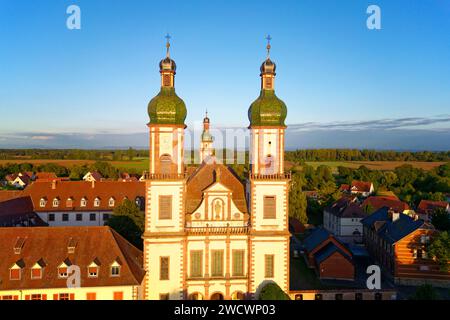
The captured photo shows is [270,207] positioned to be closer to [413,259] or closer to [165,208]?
[165,208]

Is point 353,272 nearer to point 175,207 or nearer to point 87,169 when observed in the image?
point 175,207

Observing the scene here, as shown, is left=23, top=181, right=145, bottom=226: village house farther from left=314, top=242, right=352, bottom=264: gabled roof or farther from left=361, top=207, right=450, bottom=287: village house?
left=361, top=207, right=450, bottom=287: village house

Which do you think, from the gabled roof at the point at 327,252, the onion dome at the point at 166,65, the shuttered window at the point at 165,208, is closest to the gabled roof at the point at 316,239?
the gabled roof at the point at 327,252

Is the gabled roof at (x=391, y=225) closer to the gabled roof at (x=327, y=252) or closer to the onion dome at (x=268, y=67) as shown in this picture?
the gabled roof at (x=327, y=252)

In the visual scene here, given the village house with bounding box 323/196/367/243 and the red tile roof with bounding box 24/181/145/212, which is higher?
the red tile roof with bounding box 24/181/145/212

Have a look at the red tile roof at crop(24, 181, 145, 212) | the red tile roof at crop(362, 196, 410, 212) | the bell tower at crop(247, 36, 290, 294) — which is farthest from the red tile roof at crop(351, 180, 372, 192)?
the bell tower at crop(247, 36, 290, 294)

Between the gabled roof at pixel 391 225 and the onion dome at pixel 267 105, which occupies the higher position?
the onion dome at pixel 267 105
